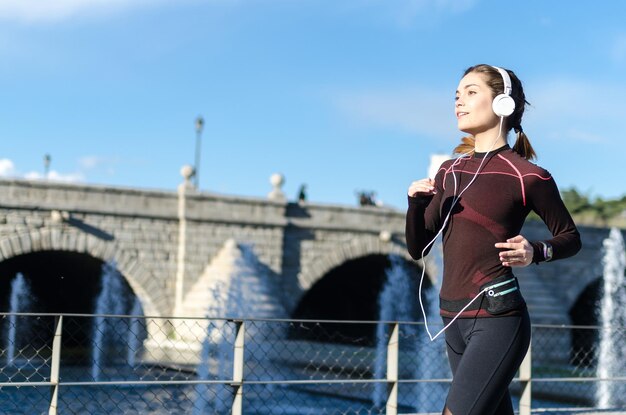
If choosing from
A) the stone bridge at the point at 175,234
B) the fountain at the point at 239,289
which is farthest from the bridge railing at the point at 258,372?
the stone bridge at the point at 175,234

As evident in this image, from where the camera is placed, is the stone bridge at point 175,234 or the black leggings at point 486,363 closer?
the black leggings at point 486,363

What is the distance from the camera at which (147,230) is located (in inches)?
852

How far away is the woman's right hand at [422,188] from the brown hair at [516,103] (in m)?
0.44

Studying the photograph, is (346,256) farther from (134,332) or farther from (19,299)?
(19,299)

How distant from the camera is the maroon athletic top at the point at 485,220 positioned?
9.84 feet

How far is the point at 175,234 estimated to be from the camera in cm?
2203

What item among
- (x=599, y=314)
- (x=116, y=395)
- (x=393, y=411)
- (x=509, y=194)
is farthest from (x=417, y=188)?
(x=599, y=314)

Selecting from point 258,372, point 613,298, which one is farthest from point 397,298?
point 258,372

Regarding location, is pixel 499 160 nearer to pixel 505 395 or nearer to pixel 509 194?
pixel 509 194

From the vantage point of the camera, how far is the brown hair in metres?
3.19

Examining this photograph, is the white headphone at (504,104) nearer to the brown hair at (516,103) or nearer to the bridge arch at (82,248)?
the brown hair at (516,103)

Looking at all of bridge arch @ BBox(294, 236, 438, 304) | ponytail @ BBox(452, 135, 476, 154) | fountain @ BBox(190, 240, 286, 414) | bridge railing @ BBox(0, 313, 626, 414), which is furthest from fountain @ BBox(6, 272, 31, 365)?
ponytail @ BBox(452, 135, 476, 154)

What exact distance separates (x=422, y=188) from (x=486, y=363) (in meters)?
0.57

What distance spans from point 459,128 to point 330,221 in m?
21.1
